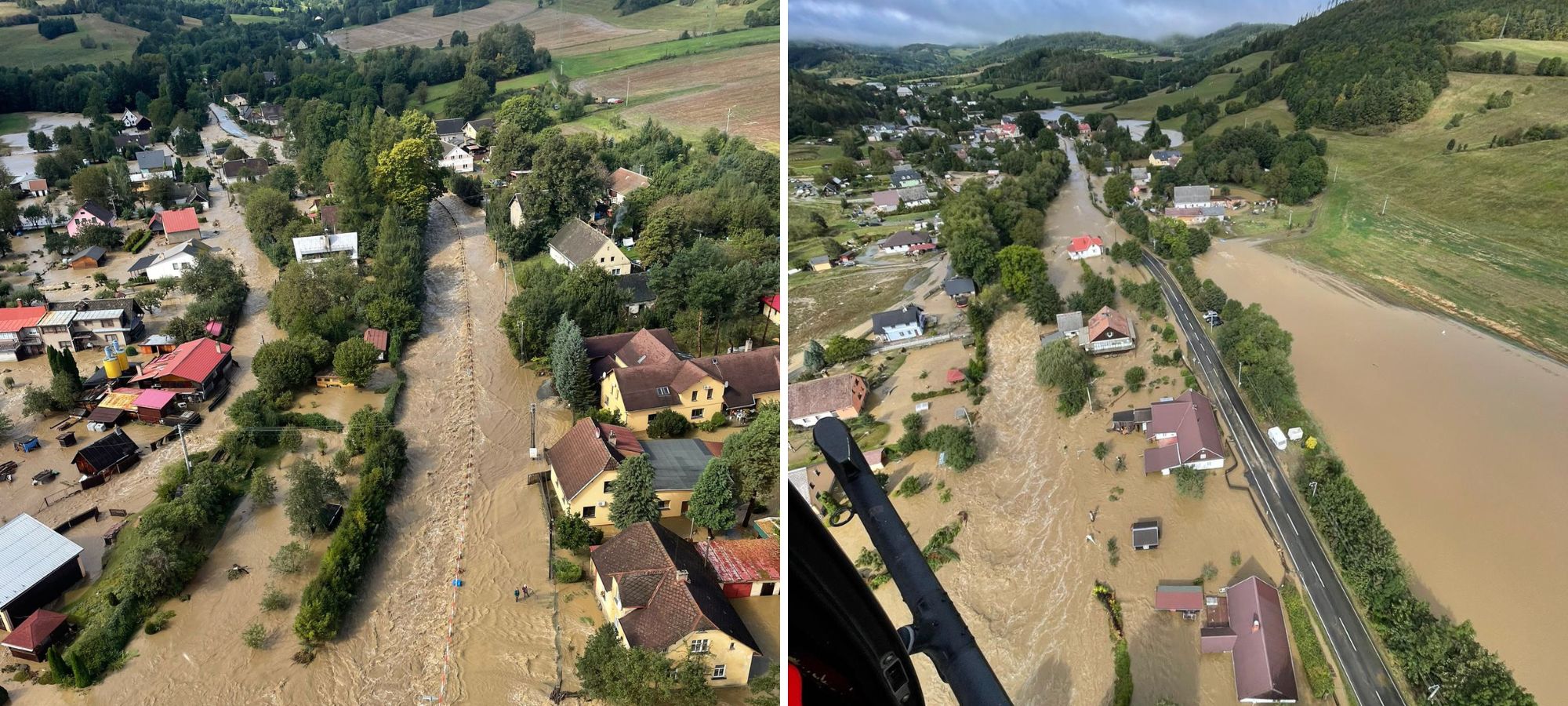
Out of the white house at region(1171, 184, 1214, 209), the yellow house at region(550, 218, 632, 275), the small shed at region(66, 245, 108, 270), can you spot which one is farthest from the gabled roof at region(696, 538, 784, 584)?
the small shed at region(66, 245, 108, 270)

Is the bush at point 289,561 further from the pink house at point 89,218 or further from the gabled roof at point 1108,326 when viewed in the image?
the pink house at point 89,218

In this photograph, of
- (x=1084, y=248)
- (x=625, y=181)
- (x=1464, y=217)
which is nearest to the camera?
(x=1464, y=217)

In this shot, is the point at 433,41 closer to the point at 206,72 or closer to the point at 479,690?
the point at 206,72

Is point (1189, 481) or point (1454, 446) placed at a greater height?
point (1454, 446)

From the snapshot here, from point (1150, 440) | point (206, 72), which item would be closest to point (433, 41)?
Result: point (206, 72)

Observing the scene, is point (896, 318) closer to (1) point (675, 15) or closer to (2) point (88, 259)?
(1) point (675, 15)

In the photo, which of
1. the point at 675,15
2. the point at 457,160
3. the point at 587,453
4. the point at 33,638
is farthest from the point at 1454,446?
the point at 457,160

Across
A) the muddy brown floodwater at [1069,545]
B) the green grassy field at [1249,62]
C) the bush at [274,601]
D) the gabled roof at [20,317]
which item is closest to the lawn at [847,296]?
the muddy brown floodwater at [1069,545]

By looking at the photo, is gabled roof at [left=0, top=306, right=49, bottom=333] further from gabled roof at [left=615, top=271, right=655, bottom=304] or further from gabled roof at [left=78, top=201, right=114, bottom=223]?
gabled roof at [left=615, top=271, right=655, bottom=304]
